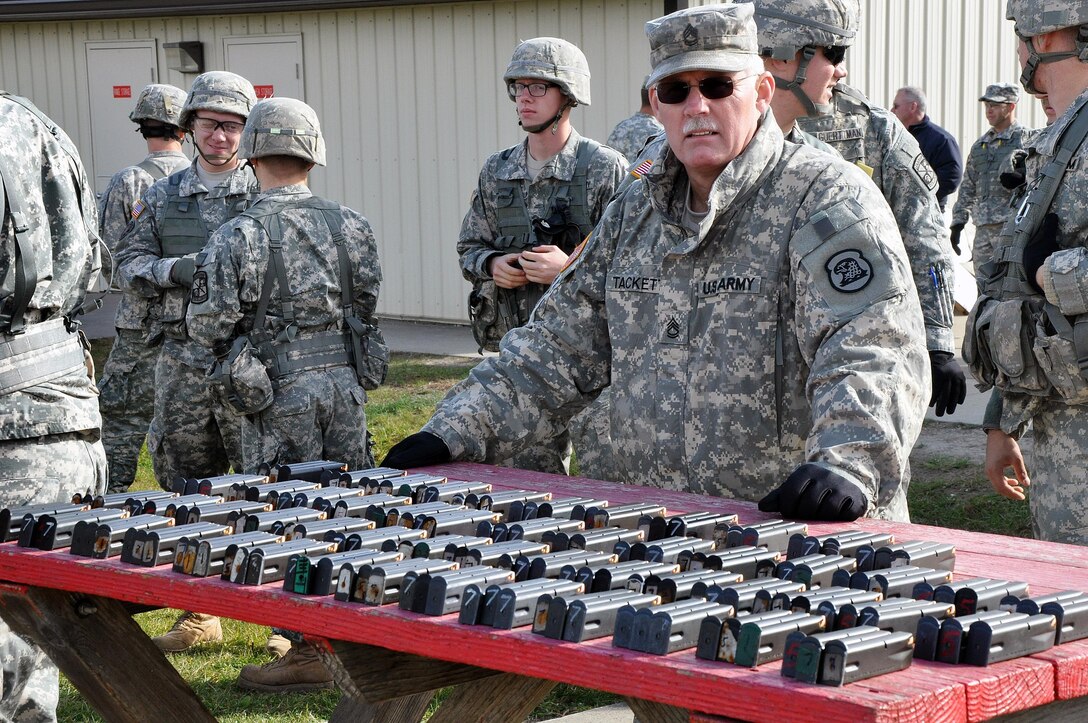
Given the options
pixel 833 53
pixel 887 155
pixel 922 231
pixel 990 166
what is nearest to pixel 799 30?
pixel 833 53

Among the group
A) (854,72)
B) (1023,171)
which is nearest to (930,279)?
(1023,171)

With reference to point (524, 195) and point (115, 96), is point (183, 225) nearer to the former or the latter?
point (524, 195)

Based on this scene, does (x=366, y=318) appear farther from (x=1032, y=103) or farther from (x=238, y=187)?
(x=1032, y=103)

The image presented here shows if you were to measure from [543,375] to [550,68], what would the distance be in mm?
3100

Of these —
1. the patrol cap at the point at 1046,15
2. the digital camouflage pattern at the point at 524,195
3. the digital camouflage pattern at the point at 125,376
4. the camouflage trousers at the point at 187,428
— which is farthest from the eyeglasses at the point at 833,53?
the digital camouflage pattern at the point at 125,376

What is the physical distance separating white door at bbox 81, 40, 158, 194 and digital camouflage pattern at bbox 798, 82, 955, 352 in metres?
11.2

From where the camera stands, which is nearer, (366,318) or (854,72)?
(366,318)

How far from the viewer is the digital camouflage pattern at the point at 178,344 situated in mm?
6727

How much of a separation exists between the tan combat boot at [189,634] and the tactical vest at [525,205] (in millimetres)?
2195

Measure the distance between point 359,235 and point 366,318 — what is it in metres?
0.38

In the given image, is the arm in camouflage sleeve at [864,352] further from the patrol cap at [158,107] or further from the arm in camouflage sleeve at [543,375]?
the patrol cap at [158,107]

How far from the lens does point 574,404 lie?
407cm

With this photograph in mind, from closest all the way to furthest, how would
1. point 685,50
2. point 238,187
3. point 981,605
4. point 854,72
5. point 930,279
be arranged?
1. point 981,605
2. point 685,50
3. point 930,279
4. point 238,187
5. point 854,72

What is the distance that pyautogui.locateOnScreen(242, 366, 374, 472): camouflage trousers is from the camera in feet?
20.1
